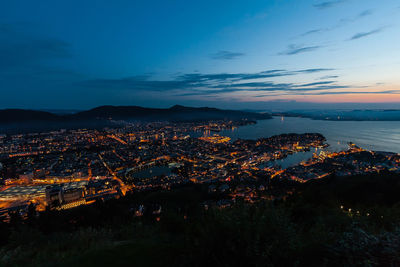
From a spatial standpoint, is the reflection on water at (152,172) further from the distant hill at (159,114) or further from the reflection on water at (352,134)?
the distant hill at (159,114)

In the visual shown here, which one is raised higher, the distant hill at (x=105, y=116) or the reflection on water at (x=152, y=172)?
the distant hill at (x=105, y=116)

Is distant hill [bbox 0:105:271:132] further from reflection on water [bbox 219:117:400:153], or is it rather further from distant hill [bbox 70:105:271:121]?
reflection on water [bbox 219:117:400:153]

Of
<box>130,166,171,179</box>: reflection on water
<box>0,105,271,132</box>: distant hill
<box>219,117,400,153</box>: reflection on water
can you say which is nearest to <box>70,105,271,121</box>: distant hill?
<box>0,105,271,132</box>: distant hill

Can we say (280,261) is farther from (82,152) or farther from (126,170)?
(82,152)

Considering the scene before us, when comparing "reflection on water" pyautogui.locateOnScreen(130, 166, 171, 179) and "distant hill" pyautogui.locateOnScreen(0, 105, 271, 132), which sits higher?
"distant hill" pyautogui.locateOnScreen(0, 105, 271, 132)

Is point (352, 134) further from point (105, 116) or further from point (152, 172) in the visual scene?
point (105, 116)

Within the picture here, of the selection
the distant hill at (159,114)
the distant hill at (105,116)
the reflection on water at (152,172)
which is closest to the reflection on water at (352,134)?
the reflection on water at (152,172)

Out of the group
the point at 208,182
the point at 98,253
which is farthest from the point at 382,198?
the point at 208,182

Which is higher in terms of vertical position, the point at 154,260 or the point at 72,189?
the point at 154,260
